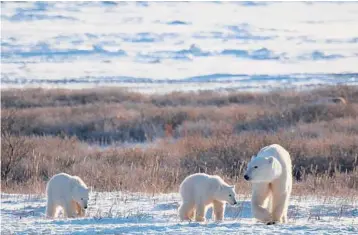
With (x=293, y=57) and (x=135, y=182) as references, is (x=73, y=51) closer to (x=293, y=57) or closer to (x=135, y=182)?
(x=293, y=57)

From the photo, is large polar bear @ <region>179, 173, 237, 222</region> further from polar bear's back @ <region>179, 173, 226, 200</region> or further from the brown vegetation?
the brown vegetation

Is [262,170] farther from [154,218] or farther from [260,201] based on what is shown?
[154,218]

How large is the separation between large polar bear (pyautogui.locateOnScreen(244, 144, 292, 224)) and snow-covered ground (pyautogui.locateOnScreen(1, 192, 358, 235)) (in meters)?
0.19

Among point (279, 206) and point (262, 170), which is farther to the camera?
point (279, 206)

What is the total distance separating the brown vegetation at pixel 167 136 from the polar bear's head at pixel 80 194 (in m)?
2.03

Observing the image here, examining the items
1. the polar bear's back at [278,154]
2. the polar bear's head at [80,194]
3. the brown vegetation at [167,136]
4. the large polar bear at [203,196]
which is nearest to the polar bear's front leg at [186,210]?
the large polar bear at [203,196]

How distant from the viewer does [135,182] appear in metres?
13.4

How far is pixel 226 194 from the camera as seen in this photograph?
9.64 m

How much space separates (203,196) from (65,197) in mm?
1686

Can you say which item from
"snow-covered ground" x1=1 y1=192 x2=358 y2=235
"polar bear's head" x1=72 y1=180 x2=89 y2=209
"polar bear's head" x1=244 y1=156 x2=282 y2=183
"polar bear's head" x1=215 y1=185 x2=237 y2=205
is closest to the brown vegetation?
"snow-covered ground" x1=1 y1=192 x2=358 y2=235

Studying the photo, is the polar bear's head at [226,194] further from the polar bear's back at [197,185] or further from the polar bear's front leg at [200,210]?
the polar bear's front leg at [200,210]

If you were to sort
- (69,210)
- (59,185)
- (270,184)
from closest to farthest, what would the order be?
1. (270,184)
2. (69,210)
3. (59,185)

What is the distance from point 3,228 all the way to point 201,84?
3902cm

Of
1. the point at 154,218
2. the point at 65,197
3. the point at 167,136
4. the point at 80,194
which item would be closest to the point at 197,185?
the point at 154,218
